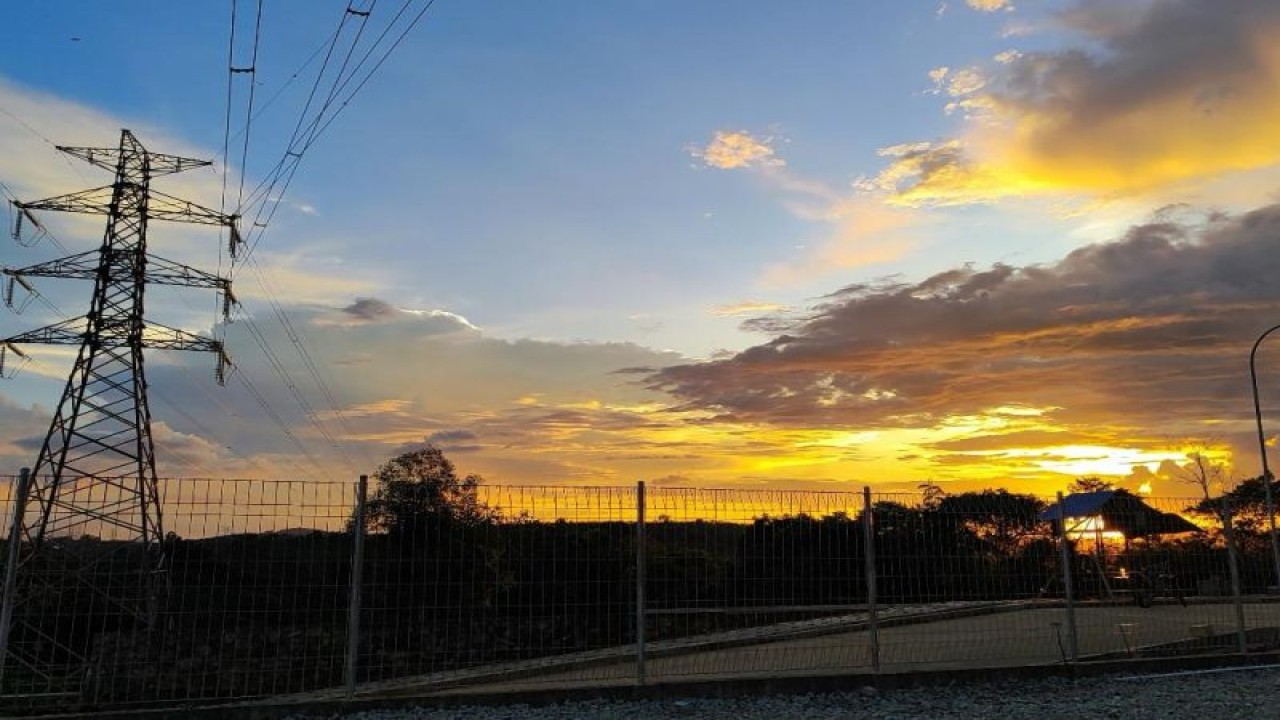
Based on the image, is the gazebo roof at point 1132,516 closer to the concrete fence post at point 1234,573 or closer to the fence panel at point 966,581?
the concrete fence post at point 1234,573

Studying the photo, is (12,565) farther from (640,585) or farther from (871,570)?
(871,570)

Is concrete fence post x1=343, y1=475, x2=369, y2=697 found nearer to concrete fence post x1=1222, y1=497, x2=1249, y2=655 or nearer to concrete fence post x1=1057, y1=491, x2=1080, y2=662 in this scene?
concrete fence post x1=1057, y1=491, x2=1080, y2=662

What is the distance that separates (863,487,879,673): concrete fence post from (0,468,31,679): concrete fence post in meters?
9.17

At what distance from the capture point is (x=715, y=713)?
9.68 m

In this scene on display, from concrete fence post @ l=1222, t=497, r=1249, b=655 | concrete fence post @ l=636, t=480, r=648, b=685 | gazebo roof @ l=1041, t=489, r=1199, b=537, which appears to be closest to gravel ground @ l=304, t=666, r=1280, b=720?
concrete fence post @ l=636, t=480, r=648, b=685

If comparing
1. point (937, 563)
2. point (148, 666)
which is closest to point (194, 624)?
point (148, 666)

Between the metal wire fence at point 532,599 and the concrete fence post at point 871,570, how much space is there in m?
0.03

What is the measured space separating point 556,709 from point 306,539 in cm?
327

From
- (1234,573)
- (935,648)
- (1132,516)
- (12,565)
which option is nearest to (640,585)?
(935,648)

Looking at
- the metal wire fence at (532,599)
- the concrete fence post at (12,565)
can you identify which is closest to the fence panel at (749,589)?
the metal wire fence at (532,599)

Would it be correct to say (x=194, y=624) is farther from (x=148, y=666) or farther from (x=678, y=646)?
(x=678, y=646)

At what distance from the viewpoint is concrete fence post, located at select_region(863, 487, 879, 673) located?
35.6 ft

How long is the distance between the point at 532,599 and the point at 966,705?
516 centimetres

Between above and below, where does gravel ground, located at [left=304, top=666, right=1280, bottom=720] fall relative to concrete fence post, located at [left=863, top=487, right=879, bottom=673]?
below
